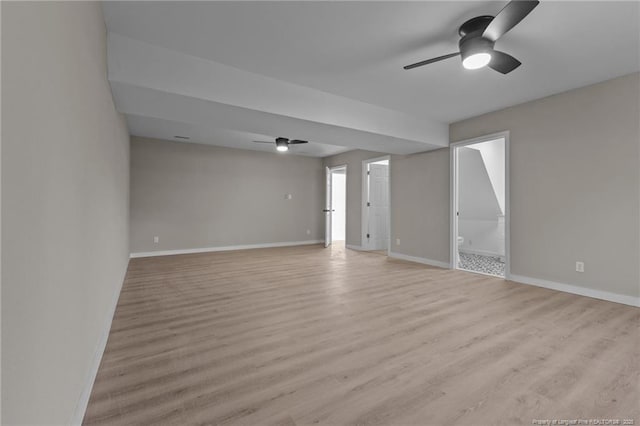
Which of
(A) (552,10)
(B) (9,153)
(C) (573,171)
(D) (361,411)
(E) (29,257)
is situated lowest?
(D) (361,411)

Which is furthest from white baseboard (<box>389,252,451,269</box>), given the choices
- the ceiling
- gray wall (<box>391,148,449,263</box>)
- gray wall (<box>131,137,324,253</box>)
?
gray wall (<box>131,137,324,253</box>)

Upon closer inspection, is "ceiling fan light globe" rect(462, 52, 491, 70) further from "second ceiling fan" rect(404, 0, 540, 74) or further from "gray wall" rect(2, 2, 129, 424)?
"gray wall" rect(2, 2, 129, 424)

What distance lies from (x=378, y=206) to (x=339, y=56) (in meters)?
4.77

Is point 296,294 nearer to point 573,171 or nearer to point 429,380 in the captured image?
point 429,380

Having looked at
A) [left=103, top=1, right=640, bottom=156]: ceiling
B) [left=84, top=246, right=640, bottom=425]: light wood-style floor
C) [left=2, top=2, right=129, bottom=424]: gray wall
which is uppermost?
[left=103, top=1, right=640, bottom=156]: ceiling

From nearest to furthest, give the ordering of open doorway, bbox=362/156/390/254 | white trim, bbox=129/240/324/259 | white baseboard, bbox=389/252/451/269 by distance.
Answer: white baseboard, bbox=389/252/451/269, white trim, bbox=129/240/324/259, open doorway, bbox=362/156/390/254

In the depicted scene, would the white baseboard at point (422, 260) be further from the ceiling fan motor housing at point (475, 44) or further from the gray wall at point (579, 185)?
the ceiling fan motor housing at point (475, 44)

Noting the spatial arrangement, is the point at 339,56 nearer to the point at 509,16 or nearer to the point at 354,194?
the point at 509,16

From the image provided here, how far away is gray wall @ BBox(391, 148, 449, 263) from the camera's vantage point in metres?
5.11

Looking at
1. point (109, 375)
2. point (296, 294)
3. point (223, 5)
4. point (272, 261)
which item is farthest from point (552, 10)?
point (272, 261)

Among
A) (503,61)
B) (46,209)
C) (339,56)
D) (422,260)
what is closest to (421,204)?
(422,260)

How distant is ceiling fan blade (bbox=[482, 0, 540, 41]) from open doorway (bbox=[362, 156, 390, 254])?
4653 millimetres

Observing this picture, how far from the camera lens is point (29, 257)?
2.65 feet

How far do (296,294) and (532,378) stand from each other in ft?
7.57
